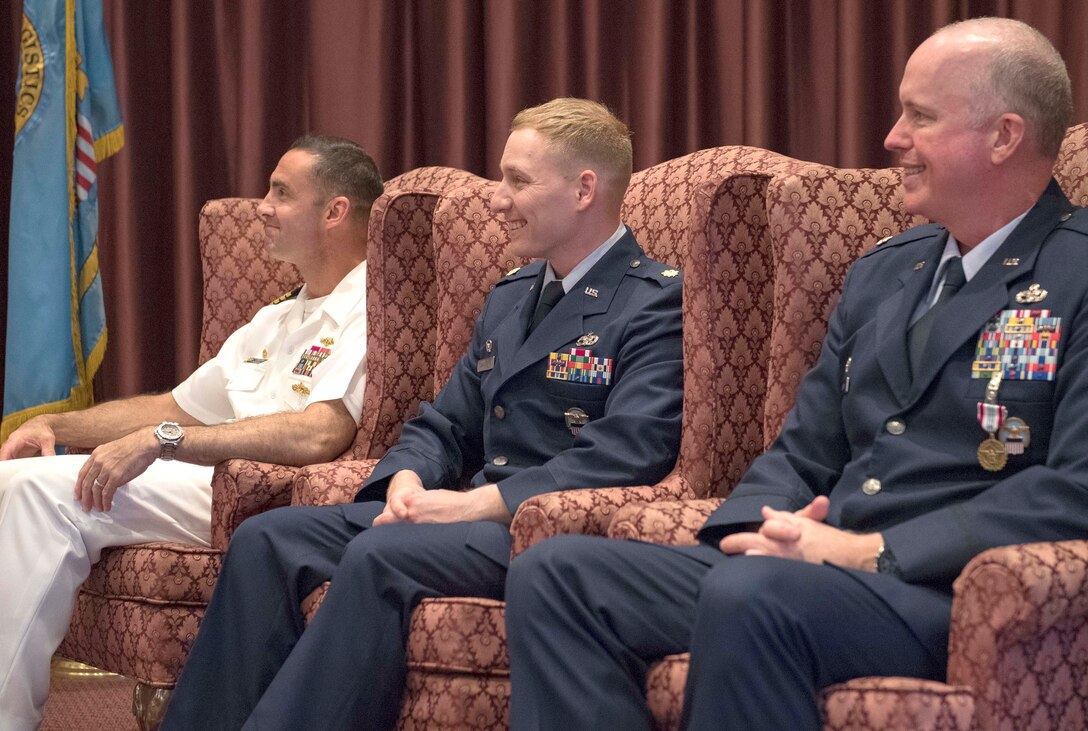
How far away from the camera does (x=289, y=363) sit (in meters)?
3.47

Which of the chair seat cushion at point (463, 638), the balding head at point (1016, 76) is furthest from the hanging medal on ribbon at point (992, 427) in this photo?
Answer: the chair seat cushion at point (463, 638)

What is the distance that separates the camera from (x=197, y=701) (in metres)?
2.58

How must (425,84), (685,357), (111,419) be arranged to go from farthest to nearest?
(425,84), (111,419), (685,357)

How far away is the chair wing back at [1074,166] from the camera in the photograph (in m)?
2.34

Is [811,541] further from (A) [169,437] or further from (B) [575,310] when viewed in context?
(A) [169,437]

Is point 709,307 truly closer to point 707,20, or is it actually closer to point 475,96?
point 707,20

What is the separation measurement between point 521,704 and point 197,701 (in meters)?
0.83

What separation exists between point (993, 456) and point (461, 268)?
149 centimetres

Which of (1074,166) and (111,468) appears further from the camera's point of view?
(111,468)

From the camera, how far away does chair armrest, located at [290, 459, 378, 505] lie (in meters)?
2.85

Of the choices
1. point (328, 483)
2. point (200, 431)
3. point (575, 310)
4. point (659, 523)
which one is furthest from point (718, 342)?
point (200, 431)

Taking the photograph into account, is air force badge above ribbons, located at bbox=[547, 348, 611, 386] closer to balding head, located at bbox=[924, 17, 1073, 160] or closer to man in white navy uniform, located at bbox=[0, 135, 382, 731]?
man in white navy uniform, located at bbox=[0, 135, 382, 731]

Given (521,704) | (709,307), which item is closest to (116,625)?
(521,704)

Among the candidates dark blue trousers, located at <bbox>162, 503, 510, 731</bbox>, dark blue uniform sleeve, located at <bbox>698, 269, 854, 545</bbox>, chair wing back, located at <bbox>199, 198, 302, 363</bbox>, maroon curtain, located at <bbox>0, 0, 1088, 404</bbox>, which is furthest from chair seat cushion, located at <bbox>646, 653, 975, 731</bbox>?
chair wing back, located at <bbox>199, 198, 302, 363</bbox>
